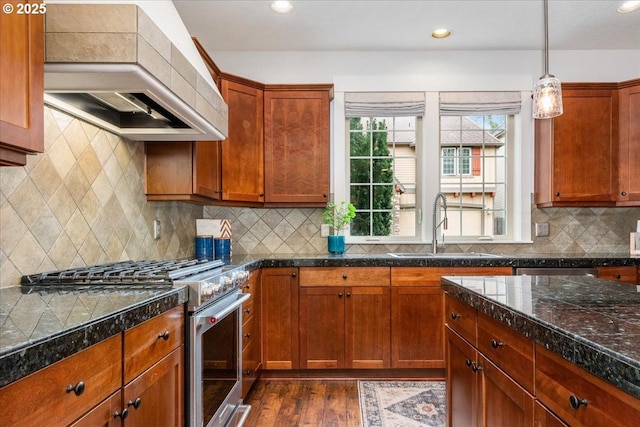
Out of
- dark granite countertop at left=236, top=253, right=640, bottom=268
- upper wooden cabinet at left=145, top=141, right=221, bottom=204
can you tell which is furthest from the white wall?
dark granite countertop at left=236, top=253, right=640, bottom=268

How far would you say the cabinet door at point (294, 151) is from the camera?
333 centimetres

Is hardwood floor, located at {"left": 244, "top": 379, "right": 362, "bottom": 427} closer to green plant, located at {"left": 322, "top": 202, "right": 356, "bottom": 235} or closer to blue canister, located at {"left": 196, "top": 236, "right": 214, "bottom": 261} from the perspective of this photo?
blue canister, located at {"left": 196, "top": 236, "right": 214, "bottom": 261}

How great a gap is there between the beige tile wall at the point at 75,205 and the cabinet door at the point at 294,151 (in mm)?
975

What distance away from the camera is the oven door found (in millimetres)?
1677

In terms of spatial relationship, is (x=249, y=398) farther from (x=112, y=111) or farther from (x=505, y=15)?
(x=505, y=15)

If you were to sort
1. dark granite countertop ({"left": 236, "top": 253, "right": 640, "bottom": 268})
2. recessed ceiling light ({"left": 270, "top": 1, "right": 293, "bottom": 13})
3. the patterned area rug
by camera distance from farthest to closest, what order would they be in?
dark granite countertop ({"left": 236, "top": 253, "right": 640, "bottom": 268})
recessed ceiling light ({"left": 270, "top": 1, "right": 293, "bottom": 13})
the patterned area rug

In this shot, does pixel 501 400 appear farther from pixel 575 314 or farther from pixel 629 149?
pixel 629 149

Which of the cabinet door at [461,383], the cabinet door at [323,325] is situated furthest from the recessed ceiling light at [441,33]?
the cabinet door at [461,383]

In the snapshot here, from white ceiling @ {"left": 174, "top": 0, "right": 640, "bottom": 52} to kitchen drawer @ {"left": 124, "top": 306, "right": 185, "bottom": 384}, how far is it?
2293 millimetres

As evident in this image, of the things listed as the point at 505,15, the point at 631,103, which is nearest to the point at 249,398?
the point at 505,15

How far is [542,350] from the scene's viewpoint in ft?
3.41

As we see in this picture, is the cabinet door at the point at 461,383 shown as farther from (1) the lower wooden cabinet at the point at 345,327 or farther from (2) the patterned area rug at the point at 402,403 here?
(1) the lower wooden cabinet at the point at 345,327

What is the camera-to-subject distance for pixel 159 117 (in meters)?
2.16

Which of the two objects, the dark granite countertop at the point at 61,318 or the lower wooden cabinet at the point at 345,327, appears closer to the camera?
the dark granite countertop at the point at 61,318
